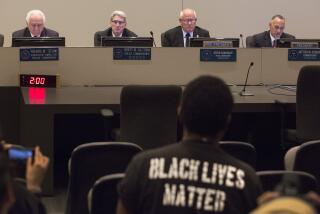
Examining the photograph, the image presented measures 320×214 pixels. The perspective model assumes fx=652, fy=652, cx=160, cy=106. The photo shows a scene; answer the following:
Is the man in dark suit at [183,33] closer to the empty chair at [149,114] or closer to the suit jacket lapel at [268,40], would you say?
the suit jacket lapel at [268,40]

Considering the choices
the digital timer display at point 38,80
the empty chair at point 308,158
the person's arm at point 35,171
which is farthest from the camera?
the digital timer display at point 38,80

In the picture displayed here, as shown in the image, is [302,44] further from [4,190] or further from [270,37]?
[4,190]

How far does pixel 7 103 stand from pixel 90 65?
0.72 meters

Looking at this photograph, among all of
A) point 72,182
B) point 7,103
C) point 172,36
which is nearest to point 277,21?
point 172,36

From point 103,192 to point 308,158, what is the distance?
105 cm

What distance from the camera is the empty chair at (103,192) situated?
7.64ft

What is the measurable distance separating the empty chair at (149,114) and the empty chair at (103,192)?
160 centimetres

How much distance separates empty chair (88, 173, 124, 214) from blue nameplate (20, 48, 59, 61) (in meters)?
2.85

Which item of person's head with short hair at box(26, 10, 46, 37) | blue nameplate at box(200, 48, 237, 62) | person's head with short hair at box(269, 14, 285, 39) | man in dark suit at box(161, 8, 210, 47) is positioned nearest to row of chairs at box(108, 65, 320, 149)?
blue nameplate at box(200, 48, 237, 62)

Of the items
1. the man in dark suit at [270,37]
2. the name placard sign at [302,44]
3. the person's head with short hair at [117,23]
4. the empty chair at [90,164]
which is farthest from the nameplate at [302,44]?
the empty chair at [90,164]

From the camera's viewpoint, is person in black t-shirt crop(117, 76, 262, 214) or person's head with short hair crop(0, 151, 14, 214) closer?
person's head with short hair crop(0, 151, 14, 214)

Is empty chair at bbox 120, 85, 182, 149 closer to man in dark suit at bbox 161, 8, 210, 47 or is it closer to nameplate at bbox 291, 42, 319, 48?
nameplate at bbox 291, 42, 319, 48

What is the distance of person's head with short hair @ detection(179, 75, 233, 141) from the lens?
187 centimetres

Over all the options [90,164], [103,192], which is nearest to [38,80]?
[90,164]
